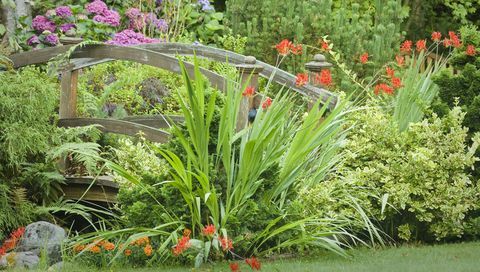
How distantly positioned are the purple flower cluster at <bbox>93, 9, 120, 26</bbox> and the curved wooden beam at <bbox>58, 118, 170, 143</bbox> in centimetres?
341

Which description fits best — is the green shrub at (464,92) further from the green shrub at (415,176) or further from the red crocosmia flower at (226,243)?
the red crocosmia flower at (226,243)

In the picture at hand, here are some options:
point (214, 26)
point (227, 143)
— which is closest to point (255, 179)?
point (227, 143)

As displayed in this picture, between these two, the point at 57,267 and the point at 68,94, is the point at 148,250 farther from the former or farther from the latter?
the point at 68,94

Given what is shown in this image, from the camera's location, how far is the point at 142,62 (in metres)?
9.31

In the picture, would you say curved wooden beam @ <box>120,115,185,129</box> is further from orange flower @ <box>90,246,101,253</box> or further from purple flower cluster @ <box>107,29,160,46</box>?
orange flower @ <box>90,246,101,253</box>

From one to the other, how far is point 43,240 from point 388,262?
2.82 metres

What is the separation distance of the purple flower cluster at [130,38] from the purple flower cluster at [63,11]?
0.68m

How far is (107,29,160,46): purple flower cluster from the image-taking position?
42.9 ft

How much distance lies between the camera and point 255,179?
23.9ft

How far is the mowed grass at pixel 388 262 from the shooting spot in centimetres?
672

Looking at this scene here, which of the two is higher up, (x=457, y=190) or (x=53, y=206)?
(x=457, y=190)

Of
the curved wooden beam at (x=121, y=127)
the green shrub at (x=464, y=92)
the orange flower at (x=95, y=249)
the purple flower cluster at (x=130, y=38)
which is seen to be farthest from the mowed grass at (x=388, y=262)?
the purple flower cluster at (x=130, y=38)

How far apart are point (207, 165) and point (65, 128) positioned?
3237 mm

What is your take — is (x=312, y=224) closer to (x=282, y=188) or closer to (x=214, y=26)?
(x=282, y=188)
